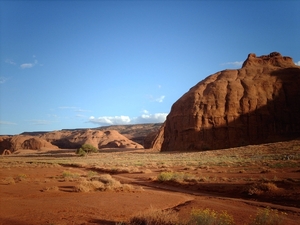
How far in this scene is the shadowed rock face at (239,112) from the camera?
59.0m

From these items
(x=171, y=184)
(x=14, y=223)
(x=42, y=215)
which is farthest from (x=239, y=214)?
(x=171, y=184)

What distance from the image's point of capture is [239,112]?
202ft

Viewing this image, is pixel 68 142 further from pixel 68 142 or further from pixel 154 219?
pixel 154 219

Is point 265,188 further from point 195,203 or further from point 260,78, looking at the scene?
point 260,78

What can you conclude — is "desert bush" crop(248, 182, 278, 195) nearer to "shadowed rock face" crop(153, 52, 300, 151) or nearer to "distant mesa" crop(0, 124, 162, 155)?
"shadowed rock face" crop(153, 52, 300, 151)

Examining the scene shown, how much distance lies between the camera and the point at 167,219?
256 inches

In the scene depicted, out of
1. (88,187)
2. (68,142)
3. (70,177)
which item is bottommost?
(70,177)

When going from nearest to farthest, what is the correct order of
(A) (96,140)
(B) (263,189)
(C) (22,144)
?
(B) (263,189), (C) (22,144), (A) (96,140)

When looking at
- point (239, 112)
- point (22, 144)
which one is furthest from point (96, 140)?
point (239, 112)

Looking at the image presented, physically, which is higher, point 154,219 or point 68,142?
point 154,219

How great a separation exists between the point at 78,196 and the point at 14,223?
189 inches

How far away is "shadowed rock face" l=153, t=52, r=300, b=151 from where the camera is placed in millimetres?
59000

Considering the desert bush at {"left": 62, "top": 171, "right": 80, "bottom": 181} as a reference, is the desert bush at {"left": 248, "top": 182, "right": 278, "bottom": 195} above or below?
above

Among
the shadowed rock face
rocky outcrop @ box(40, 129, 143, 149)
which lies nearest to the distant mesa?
rocky outcrop @ box(40, 129, 143, 149)
